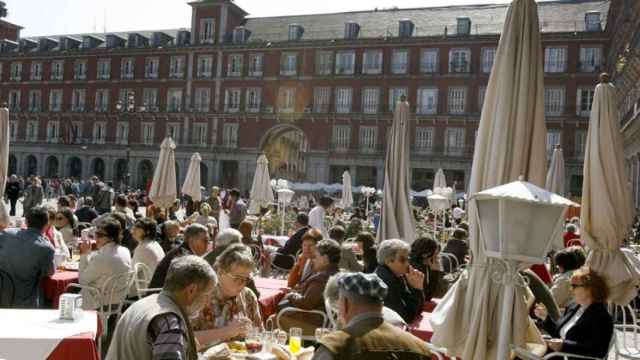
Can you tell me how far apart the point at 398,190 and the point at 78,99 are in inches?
2177

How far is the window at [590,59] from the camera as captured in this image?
140 ft

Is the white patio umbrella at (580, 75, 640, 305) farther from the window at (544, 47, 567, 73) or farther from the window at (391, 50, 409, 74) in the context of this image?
the window at (391, 50, 409, 74)

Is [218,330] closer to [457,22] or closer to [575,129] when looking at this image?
[575,129]

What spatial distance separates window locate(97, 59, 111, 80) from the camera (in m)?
58.5

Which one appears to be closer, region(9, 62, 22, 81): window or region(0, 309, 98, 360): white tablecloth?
region(0, 309, 98, 360): white tablecloth

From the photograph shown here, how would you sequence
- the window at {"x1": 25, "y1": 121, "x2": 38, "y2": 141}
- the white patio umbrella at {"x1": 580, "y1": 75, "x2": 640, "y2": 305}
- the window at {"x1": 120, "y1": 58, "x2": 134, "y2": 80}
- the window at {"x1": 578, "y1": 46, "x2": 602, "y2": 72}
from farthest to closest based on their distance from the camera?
the window at {"x1": 25, "y1": 121, "x2": 38, "y2": 141} → the window at {"x1": 120, "y1": 58, "x2": 134, "y2": 80} → the window at {"x1": 578, "y1": 46, "x2": 602, "y2": 72} → the white patio umbrella at {"x1": 580, "y1": 75, "x2": 640, "y2": 305}

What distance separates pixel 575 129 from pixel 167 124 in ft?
105

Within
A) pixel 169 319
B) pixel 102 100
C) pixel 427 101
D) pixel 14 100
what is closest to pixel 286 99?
pixel 427 101

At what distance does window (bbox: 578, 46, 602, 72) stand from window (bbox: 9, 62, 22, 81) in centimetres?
5019

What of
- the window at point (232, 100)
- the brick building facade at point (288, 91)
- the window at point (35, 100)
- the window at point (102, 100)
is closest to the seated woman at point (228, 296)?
the brick building facade at point (288, 91)

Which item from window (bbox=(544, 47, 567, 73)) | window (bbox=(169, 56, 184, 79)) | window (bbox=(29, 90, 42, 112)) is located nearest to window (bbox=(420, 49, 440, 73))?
window (bbox=(544, 47, 567, 73))

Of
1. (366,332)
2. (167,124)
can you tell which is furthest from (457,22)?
(366,332)

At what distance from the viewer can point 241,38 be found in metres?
53.8

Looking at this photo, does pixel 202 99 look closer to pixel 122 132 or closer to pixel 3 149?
pixel 122 132
